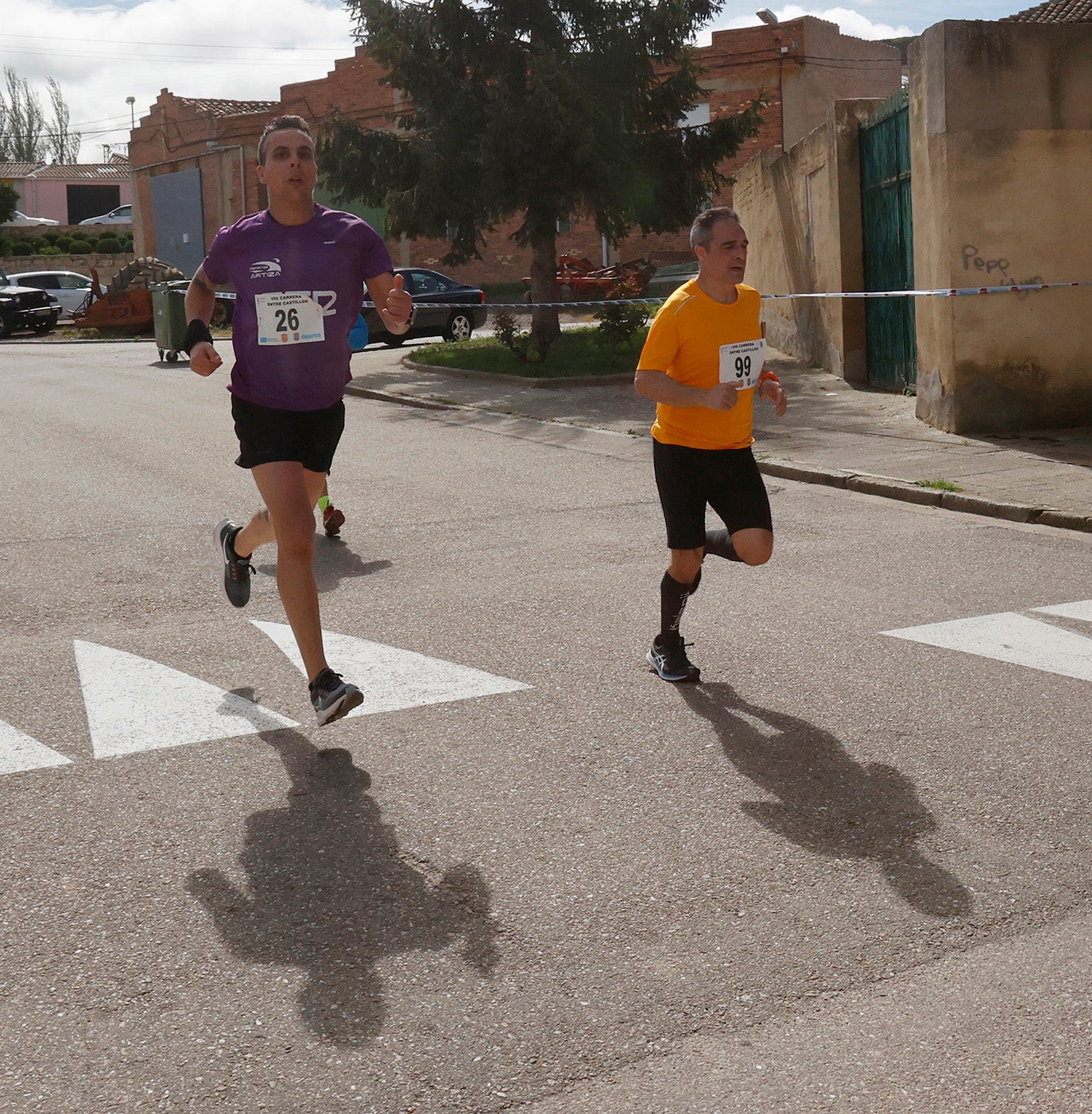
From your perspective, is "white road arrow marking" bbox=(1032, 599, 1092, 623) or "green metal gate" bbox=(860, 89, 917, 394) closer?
"white road arrow marking" bbox=(1032, 599, 1092, 623)

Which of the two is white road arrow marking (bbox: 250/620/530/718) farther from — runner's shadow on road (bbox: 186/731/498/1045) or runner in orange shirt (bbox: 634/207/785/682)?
runner's shadow on road (bbox: 186/731/498/1045)

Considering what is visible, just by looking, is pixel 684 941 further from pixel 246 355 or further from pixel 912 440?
pixel 912 440

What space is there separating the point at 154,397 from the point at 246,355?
539 inches

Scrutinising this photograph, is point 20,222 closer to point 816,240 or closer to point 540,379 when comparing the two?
point 540,379

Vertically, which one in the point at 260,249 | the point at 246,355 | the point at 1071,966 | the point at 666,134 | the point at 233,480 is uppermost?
the point at 666,134

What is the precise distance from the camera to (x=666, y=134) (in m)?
22.7

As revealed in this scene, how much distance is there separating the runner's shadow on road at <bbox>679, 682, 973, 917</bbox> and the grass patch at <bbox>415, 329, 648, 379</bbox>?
523 inches

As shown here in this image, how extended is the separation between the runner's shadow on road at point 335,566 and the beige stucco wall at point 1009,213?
254 inches

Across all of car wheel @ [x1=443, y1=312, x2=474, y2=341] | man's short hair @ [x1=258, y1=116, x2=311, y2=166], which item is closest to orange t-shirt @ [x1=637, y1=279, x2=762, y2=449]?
man's short hair @ [x1=258, y1=116, x2=311, y2=166]

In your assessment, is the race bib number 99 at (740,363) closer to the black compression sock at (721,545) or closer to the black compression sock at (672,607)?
the black compression sock at (721,545)

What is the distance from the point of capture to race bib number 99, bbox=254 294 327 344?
505 centimetres

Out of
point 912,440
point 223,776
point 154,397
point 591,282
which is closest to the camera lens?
point 223,776

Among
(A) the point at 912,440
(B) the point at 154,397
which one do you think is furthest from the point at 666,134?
(A) the point at 912,440

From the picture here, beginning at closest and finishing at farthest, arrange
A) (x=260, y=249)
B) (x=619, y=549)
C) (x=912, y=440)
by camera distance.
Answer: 1. (x=260, y=249)
2. (x=619, y=549)
3. (x=912, y=440)
